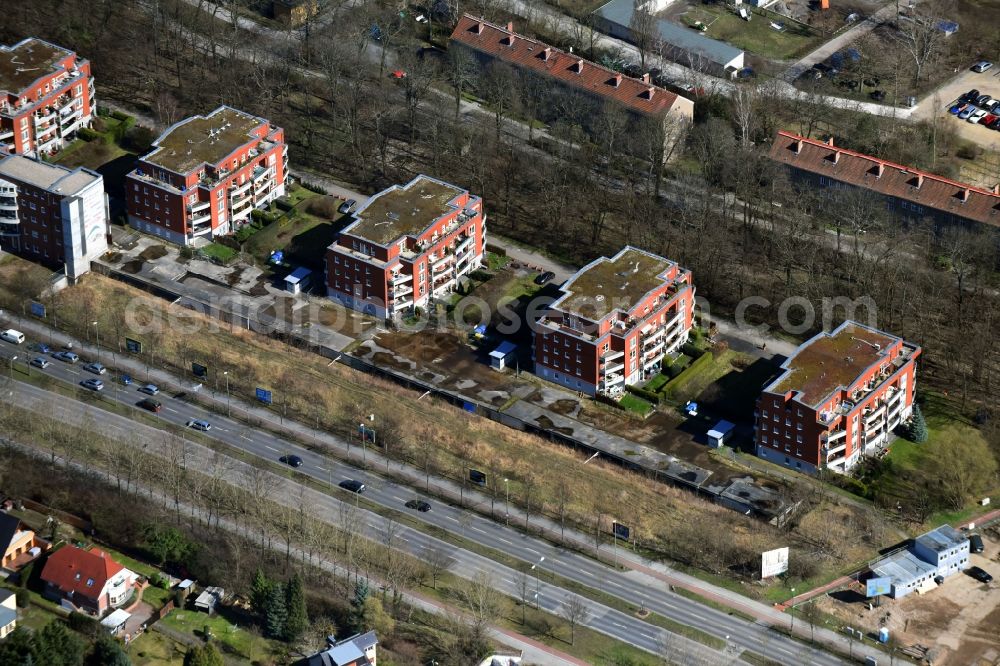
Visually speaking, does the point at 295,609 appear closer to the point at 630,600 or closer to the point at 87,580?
the point at 87,580

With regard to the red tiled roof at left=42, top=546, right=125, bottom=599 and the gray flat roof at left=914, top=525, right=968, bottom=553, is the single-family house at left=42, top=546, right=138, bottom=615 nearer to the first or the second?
the red tiled roof at left=42, top=546, right=125, bottom=599

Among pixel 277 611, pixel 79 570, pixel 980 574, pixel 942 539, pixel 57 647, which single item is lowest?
pixel 980 574

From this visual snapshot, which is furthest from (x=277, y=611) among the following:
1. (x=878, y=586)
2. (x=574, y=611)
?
(x=878, y=586)

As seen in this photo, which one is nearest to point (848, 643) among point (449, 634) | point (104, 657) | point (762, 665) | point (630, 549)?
point (762, 665)

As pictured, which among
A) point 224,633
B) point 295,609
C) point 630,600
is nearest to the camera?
point 295,609

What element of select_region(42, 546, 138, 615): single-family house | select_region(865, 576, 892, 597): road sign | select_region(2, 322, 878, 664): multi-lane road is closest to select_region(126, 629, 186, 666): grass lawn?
select_region(42, 546, 138, 615): single-family house

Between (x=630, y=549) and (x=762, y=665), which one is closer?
(x=762, y=665)

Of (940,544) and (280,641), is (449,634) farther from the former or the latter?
(940,544)
